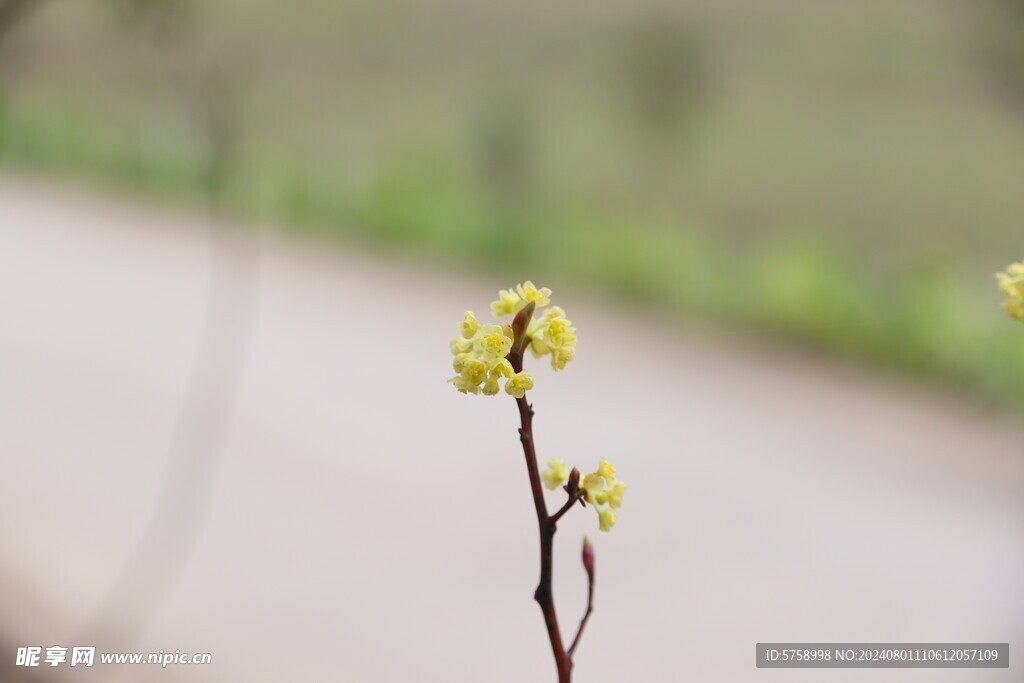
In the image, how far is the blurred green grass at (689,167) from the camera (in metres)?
1.33

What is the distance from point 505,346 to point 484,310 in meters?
1.12

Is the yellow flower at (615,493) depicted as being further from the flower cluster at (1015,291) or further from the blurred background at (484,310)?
the blurred background at (484,310)

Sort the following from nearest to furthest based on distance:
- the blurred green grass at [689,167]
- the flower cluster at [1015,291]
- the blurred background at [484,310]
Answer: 1. the flower cluster at [1015,291]
2. the blurred background at [484,310]
3. the blurred green grass at [689,167]

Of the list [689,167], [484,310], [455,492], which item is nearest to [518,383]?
[455,492]

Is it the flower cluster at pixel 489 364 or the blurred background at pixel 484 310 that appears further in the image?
the blurred background at pixel 484 310

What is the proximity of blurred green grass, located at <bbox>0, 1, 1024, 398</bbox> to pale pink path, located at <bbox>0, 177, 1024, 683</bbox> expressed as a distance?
10 centimetres

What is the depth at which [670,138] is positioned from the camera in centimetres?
45

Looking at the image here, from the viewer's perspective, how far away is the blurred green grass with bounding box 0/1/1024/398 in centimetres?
133

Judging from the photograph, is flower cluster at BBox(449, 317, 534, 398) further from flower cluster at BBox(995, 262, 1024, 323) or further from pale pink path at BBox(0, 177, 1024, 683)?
pale pink path at BBox(0, 177, 1024, 683)

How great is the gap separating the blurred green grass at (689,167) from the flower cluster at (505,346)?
0.97 meters

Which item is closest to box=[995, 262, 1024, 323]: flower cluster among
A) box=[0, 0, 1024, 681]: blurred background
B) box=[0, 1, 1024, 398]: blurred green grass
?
box=[0, 0, 1024, 681]: blurred background

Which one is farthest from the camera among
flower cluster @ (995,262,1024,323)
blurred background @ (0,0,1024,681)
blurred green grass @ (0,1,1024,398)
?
blurred green grass @ (0,1,1024,398)

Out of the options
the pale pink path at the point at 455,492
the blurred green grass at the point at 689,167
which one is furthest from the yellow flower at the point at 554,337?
the blurred green grass at the point at 689,167

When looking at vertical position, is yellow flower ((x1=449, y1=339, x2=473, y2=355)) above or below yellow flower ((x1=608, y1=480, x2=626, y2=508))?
above
